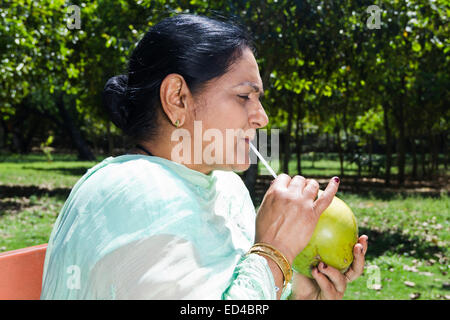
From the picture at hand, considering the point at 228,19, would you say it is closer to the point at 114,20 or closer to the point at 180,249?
the point at 180,249

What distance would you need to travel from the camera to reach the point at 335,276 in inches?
56.7

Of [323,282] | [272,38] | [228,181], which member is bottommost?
[323,282]

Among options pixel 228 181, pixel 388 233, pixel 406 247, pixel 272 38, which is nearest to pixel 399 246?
pixel 406 247

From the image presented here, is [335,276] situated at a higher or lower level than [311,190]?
lower

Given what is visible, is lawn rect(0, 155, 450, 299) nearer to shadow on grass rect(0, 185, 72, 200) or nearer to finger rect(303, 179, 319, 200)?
shadow on grass rect(0, 185, 72, 200)

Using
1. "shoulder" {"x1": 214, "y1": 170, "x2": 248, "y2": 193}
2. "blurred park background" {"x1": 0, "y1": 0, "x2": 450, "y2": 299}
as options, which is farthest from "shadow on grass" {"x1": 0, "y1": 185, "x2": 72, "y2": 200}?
"shoulder" {"x1": 214, "y1": 170, "x2": 248, "y2": 193}

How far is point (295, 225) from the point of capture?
1195mm

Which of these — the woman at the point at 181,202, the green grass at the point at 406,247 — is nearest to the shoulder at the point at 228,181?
the woman at the point at 181,202

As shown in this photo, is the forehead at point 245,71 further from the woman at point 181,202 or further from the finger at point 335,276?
the finger at point 335,276

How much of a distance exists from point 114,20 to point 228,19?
685cm

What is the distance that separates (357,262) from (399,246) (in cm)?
473

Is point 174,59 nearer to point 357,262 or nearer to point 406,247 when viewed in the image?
point 357,262
